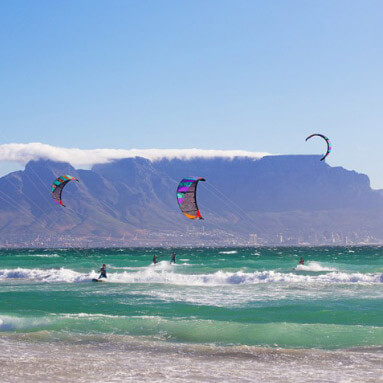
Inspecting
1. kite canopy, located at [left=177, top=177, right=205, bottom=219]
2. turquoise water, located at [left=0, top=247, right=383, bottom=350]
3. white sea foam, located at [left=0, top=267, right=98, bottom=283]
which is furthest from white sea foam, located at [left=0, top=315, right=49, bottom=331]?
white sea foam, located at [left=0, top=267, right=98, bottom=283]

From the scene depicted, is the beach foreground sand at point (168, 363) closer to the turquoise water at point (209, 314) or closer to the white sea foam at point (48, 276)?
the turquoise water at point (209, 314)

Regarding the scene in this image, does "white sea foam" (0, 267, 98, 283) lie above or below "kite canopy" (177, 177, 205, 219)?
below

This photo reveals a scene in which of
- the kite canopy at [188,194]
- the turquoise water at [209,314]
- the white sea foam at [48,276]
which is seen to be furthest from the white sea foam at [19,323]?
the white sea foam at [48,276]

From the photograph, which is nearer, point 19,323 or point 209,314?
point 19,323

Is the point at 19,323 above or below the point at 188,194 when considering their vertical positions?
below

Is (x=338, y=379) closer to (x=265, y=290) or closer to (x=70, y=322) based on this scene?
(x=70, y=322)

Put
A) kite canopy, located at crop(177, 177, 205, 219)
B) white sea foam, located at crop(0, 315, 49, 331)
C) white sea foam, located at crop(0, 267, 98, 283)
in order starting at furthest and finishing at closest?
white sea foam, located at crop(0, 267, 98, 283), kite canopy, located at crop(177, 177, 205, 219), white sea foam, located at crop(0, 315, 49, 331)

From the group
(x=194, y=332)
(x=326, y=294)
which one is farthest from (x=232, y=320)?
(x=326, y=294)

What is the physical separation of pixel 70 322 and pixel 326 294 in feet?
45.3

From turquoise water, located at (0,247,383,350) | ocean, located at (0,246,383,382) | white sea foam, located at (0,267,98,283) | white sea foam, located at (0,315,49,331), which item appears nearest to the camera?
ocean, located at (0,246,383,382)

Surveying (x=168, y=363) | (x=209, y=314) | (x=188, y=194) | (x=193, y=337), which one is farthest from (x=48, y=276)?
(x=168, y=363)

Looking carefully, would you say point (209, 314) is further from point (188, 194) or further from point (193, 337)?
point (188, 194)

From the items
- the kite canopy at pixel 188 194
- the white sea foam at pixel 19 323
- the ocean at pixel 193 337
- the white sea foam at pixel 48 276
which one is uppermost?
the kite canopy at pixel 188 194

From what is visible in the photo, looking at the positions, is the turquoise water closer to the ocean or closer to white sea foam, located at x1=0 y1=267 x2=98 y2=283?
the ocean
